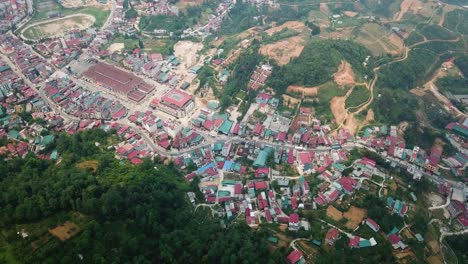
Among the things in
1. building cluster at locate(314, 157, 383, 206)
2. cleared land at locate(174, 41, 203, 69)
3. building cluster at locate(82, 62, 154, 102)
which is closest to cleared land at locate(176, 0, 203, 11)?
cleared land at locate(174, 41, 203, 69)

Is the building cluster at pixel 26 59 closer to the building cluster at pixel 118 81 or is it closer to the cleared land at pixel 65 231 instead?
the building cluster at pixel 118 81

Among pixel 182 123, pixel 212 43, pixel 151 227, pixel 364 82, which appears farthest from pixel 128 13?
pixel 151 227

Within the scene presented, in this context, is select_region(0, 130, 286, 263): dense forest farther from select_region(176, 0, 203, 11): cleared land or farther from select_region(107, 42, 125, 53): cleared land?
select_region(176, 0, 203, 11): cleared land

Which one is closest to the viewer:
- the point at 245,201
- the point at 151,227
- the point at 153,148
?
the point at 151,227

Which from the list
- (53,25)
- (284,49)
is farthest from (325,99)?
(53,25)

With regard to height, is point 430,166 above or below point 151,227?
Result: below

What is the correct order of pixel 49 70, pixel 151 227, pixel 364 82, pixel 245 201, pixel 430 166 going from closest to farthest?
1. pixel 151 227
2. pixel 245 201
3. pixel 430 166
4. pixel 364 82
5. pixel 49 70

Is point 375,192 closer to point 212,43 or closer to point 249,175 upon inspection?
point 249,175
